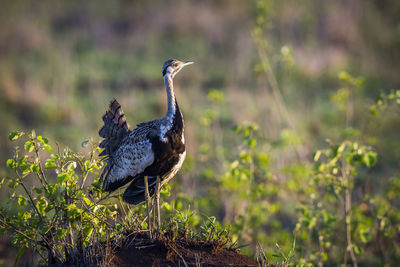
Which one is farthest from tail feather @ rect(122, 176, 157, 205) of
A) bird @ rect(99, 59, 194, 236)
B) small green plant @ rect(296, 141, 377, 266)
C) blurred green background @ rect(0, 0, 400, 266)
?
small green plant @ rect(296, 141, 377, 266)

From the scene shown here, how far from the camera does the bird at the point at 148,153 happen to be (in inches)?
188

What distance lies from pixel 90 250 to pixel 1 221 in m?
0.82

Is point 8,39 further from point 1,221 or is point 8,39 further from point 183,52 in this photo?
point 1,221

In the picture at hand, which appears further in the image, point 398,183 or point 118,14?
point 118,14

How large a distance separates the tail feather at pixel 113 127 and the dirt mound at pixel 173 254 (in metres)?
1.58

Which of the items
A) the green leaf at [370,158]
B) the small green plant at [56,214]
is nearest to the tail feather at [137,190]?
the small green plant at [56,214]

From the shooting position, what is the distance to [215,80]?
555 inches

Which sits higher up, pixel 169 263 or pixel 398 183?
pixel 169 263

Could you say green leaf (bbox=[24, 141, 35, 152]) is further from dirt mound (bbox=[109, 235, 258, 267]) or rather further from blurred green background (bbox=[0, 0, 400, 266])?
blurred green background (bbox=[0, 0, 400, 266])

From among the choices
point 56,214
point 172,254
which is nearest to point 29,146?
point 56,214

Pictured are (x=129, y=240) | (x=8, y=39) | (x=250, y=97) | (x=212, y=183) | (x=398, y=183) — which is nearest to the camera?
(x=129, y=240)

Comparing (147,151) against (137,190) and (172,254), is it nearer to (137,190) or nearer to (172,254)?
(137,190)

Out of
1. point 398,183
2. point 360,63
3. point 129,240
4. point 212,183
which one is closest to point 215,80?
point 360,63

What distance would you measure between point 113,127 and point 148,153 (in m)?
0.87
